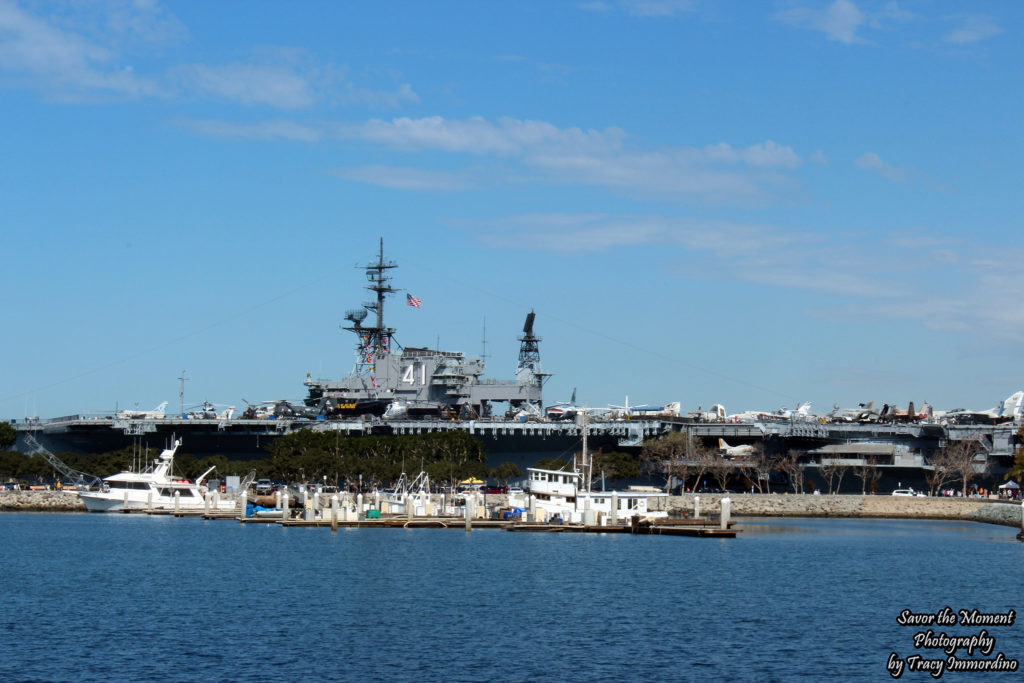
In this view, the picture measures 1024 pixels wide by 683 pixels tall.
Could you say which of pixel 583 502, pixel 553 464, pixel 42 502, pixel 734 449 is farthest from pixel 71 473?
→ pixel 734 449

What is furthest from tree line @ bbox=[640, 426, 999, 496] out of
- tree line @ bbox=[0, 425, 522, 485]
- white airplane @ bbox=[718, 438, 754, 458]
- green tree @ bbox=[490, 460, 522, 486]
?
tree line @ bbox=[0, 425, 522, 485]

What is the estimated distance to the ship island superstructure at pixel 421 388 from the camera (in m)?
101

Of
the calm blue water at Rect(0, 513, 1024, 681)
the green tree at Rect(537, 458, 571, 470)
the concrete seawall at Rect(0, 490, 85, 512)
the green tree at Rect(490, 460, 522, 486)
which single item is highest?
the green tree at Rect(537, 458, 571, 470)

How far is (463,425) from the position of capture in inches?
3679

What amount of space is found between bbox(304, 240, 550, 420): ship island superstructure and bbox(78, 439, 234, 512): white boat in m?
24.9

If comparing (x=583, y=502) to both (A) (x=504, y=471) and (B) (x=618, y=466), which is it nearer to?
(B) (x=618, y=466)

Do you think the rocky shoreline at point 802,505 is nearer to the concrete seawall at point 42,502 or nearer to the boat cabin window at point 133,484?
the concrete seawall at point 42,502

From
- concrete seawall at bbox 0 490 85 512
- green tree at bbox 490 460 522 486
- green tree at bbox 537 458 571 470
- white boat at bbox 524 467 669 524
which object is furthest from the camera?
green tree at bbox 490 460 522 486

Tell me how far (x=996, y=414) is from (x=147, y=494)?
2632 inches

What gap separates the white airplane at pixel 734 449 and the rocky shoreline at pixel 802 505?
815 centimetres

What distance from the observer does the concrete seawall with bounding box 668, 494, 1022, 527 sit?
3036 inches

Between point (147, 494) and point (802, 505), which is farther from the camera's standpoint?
point (802, 505)

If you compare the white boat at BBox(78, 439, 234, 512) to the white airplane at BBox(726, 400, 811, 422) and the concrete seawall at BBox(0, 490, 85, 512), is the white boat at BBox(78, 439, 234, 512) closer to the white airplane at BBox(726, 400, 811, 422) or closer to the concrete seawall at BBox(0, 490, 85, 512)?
the concrete seawall at BBox(0, 490, 85, 512)

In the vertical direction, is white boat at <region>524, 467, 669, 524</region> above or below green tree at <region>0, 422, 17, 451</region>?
below
